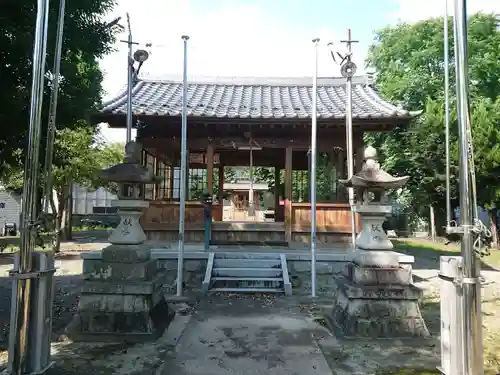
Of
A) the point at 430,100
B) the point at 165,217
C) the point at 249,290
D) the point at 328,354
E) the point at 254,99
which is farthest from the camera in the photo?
the point at 430,100

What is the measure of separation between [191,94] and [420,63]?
14026mm

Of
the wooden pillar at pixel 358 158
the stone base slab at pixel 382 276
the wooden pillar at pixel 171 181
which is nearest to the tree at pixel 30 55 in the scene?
the stone base slab at pixel 382 276

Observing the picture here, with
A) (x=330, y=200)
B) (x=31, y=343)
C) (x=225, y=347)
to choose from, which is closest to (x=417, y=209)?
(x=330, y=200)

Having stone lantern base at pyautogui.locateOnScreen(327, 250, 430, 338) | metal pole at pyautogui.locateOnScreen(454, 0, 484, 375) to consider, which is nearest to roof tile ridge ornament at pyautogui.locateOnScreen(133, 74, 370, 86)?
stone lantern base at pyautogui.locateOnScreen(327, 250, 430, 338)

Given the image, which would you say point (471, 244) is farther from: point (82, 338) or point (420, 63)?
point (420, 63)

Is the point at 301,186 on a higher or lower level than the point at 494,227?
higher

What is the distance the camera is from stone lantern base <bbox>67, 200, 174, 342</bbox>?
4.99 meters

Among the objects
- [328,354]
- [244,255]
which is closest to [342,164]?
[244,255]

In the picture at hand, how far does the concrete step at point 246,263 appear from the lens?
27.5 feet

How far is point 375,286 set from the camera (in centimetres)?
508

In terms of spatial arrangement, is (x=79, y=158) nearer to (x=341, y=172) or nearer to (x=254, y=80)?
(x=254, y=80)

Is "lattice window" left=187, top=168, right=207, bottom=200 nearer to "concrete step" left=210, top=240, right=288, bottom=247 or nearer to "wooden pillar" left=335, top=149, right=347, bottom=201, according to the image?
"concrete step" left=210, top=240, right=288, bottom=247

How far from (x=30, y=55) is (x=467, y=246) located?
528 centimetres

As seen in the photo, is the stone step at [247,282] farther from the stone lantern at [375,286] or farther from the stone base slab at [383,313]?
the stone base slab at [383,313]
